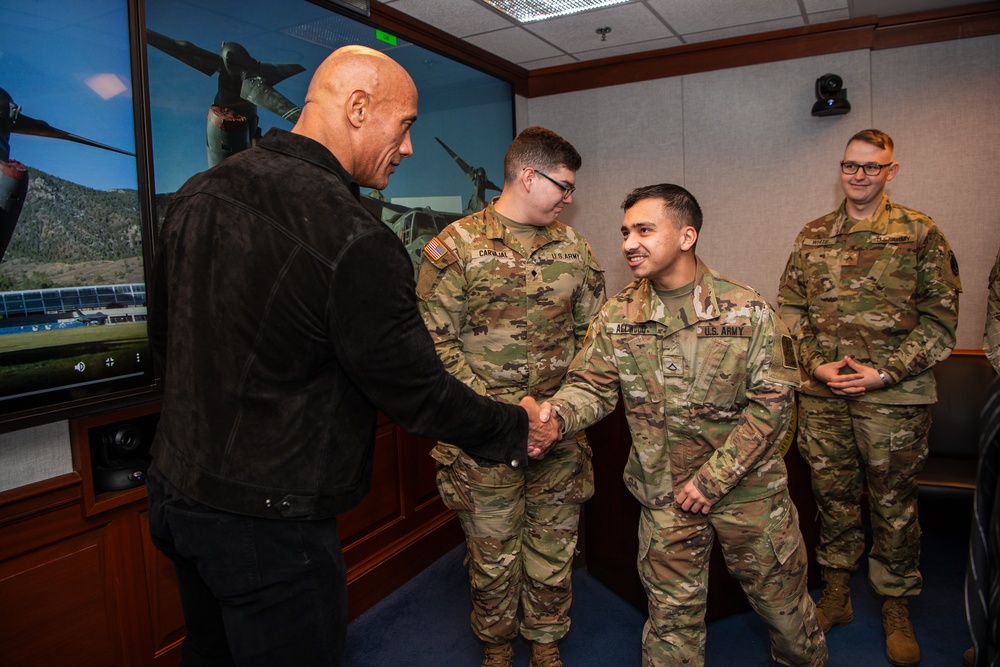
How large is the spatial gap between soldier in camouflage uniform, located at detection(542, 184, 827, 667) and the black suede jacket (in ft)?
2.84

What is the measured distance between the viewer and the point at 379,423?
3.04 m

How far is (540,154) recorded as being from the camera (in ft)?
7.83

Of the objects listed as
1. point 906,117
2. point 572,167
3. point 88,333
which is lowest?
point 88,333

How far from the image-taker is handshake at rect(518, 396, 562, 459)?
196 centimetres

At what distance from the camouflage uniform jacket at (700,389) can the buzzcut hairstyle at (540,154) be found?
1.87 ft

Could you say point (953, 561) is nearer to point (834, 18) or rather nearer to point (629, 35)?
point (834, 18)

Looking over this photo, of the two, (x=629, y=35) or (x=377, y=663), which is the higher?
(x=629, y=35)

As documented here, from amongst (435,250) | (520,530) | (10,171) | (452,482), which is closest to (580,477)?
(520,530)

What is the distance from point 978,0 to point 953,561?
291 cm

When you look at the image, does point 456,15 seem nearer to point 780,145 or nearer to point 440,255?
point 440,255

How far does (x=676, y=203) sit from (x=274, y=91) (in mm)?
1641

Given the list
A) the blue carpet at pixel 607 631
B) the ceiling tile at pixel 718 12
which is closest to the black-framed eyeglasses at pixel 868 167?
the ceiling tile at pixel 718 12

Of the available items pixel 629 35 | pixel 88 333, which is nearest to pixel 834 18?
pixel 629 35

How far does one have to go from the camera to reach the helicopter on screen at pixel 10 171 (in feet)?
5.36
